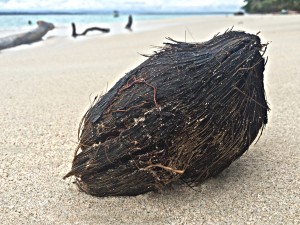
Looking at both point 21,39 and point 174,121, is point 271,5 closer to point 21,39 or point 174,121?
point 21,39

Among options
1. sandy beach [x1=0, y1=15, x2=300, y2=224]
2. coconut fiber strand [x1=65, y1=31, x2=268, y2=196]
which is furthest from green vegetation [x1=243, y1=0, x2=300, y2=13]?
coconut fiber strand [x1=65, y1=31, x2=268, y2=196]

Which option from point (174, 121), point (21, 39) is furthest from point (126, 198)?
point (21, 39)

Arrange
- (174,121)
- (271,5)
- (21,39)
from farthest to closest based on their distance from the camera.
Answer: (271,5), (21,39), (174,121)

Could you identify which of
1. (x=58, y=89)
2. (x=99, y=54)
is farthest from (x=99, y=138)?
(x=99, y=54)

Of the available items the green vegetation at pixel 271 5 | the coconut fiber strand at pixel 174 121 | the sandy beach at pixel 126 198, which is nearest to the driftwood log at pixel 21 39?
the sandy beach at pixel 126 198

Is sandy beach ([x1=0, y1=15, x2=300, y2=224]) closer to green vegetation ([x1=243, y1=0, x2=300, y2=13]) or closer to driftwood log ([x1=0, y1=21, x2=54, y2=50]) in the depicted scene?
driftwood log ([x1=0, y1=21, x2=54, y2=50])
